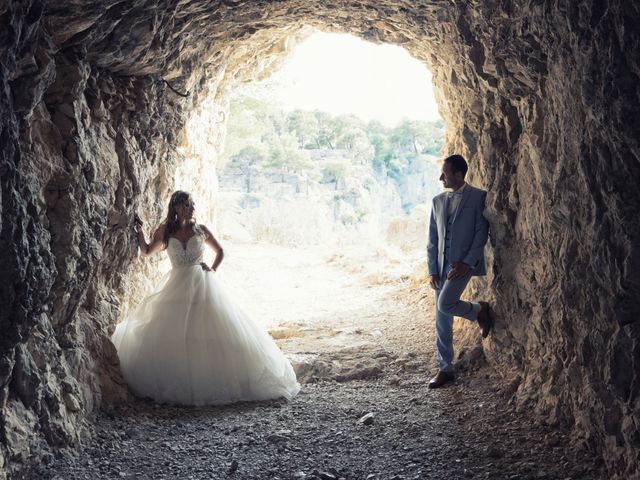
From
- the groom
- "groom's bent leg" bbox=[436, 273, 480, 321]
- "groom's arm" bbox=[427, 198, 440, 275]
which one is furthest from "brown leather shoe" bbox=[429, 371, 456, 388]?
"groom's arm" bbox=[427, 198, 440, 275]

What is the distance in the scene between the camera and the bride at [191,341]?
203 inches

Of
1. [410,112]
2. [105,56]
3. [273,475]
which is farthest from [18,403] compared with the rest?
[410,112]

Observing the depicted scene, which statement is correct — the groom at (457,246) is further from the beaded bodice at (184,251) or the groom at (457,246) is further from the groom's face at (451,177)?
the beaded bodice at (184,251)

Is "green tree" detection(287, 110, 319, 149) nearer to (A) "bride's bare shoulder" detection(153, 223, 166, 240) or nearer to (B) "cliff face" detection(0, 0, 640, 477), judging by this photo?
(B) "cliff face" detection(0, 0, 640, 477)

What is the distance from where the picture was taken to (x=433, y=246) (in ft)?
18.7

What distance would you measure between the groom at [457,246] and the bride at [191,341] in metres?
1.60

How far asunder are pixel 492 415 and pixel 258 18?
15.0 feet

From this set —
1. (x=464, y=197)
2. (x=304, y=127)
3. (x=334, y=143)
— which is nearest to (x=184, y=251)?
(x=464, y=197)

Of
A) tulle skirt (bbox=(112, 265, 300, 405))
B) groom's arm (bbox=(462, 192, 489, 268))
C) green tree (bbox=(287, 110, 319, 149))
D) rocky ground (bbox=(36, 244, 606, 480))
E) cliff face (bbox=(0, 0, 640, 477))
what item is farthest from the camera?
green tree (bbox=(287, 110, 319, 149))

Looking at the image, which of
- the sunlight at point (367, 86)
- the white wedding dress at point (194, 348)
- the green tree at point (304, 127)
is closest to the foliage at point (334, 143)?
the green tree at point (304, 127)

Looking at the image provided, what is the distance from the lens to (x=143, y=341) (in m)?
5.25

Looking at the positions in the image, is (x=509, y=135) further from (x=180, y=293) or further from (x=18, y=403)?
(x=18, y=403)

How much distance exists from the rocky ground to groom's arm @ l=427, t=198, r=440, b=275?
3.16 ft

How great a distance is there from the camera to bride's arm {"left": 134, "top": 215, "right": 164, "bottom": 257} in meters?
5.64
